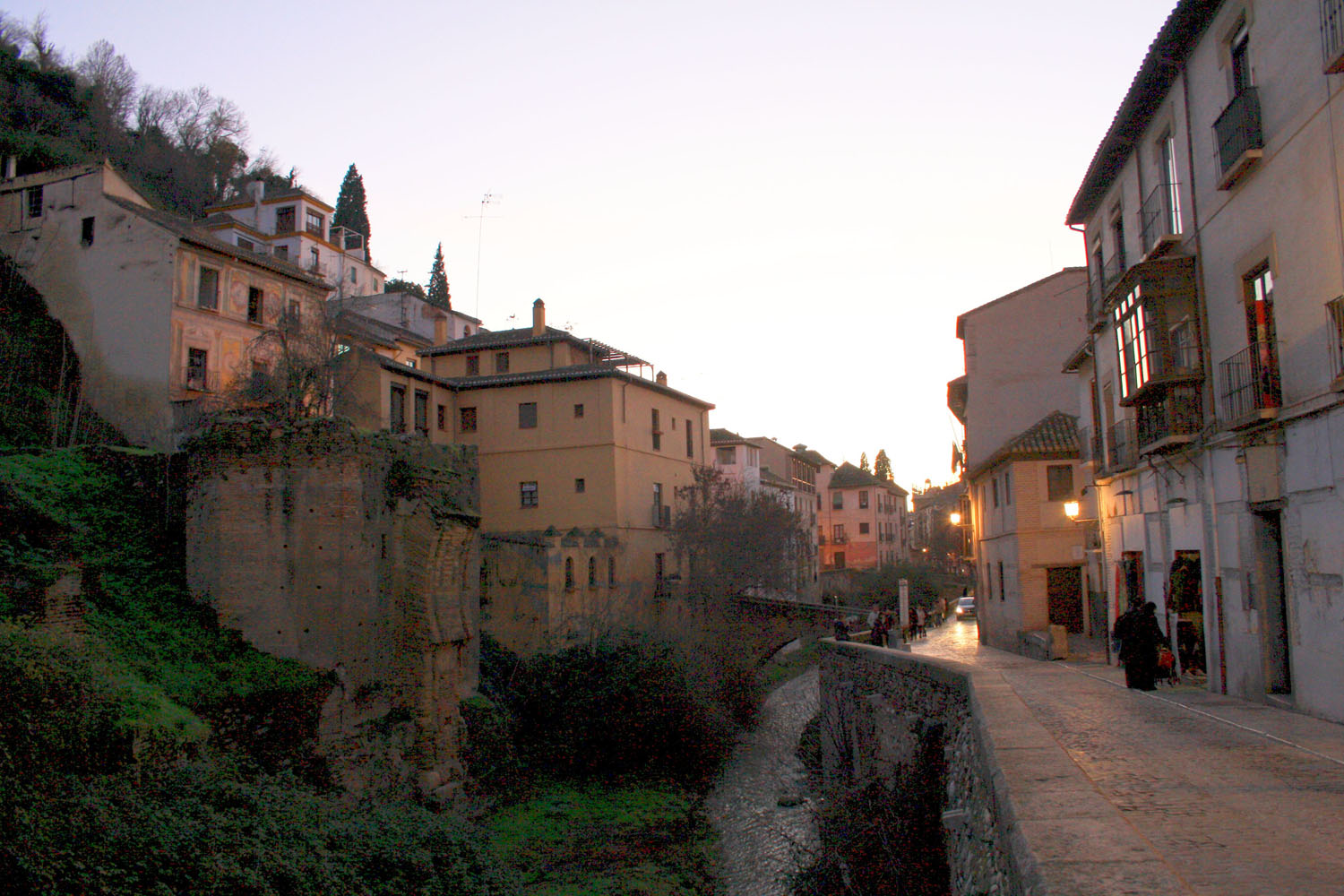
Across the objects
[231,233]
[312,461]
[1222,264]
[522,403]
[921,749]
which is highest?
[231,233]

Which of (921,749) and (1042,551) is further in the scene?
(1042,551)

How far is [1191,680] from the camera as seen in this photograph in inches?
572

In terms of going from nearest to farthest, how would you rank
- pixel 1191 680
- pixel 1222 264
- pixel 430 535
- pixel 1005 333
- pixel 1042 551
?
1. pixel 1222 264
2. pixel 1191 680
3. pixel 430 535
4. pixel 1042 551
5. pixel 1005 333

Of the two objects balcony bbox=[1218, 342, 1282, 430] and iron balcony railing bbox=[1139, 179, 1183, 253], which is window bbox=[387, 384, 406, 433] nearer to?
iron balcony railing bbox=[1139, 179, 1183, 253]

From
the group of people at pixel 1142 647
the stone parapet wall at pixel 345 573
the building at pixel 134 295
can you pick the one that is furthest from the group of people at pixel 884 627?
the building at pixel 134 295

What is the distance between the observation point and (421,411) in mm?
35250

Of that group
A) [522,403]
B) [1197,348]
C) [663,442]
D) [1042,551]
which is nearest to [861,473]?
[663,442]

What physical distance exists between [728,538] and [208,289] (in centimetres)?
2052

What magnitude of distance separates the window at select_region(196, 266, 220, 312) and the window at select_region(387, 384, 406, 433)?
618cm

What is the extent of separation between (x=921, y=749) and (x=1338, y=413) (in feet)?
19.2

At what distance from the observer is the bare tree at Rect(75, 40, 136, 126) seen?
52.4 metres

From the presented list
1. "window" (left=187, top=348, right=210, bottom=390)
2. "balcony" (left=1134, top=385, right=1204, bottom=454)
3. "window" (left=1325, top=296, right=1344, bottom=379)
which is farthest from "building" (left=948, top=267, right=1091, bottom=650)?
"window" (left=187, top=348, right=210, bottom=390)

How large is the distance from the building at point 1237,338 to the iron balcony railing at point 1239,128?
0.03 meters

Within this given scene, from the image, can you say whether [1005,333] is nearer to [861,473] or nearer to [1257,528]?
[1257,528]
